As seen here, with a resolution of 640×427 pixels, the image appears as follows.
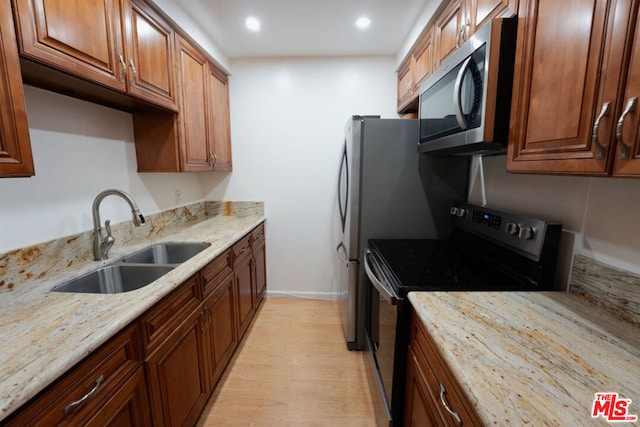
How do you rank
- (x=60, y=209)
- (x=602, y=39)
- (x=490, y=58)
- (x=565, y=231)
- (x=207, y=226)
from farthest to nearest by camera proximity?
(x=207, y=226), (x=60, y=209), (x=565, y=231), (x=490, y=58), (x=602, y=39)

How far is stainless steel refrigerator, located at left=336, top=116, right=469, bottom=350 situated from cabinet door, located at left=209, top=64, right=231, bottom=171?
1.26 m

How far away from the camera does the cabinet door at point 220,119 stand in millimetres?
2312

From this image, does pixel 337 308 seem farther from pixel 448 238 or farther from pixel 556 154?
pixel 556 154

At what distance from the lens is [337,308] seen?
2.72 m

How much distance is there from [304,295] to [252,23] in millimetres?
2544

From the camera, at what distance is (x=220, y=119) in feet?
8.09

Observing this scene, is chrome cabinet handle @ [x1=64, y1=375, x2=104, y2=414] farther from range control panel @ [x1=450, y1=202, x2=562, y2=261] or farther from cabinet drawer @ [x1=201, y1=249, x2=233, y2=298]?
range control panel @ [x1=450, y1=202, x2=562, y2=261]

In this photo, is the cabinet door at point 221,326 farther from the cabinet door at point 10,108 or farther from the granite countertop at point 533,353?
the granite countertop at point 533,353

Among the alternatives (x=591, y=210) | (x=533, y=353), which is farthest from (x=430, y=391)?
(x=591, y=210)

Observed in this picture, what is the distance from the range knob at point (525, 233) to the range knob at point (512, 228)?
27 mm

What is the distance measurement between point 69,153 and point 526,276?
2335 mm

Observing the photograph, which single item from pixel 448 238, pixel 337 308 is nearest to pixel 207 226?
pixel 337 308

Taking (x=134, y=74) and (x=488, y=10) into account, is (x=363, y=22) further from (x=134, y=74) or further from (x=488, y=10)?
(x=134, y=74)

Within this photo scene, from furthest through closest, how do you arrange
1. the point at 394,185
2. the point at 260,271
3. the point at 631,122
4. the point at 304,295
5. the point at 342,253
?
the point at 304,295 → the point at 260,271 → the point at 342,253 → the point at 394,185 → the point at 631,122
